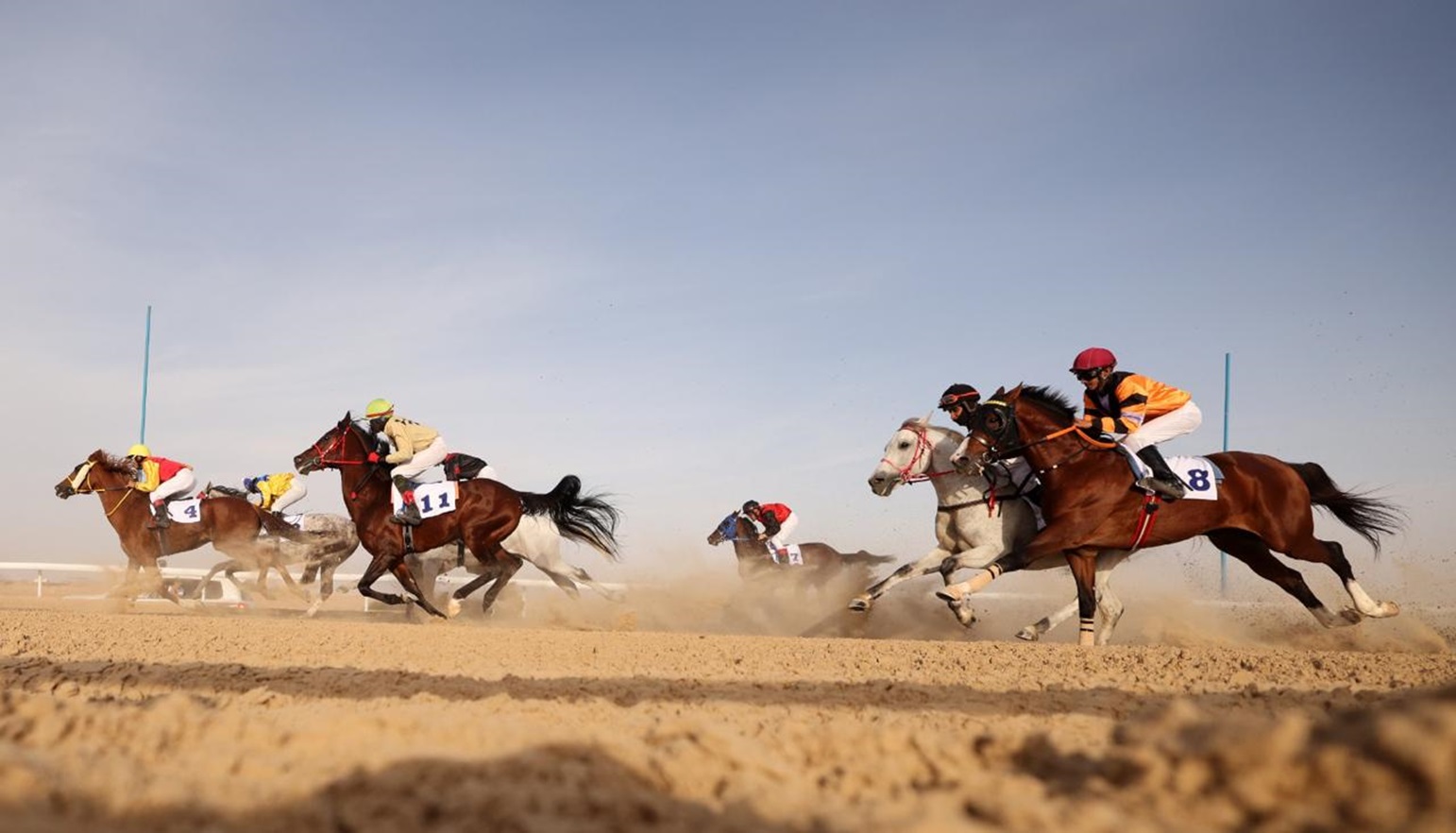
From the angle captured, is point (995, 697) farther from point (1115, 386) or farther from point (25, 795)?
point (1115, 386)

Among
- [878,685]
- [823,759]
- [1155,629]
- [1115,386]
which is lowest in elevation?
[1155,629]

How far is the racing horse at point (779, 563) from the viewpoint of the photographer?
15406 mm

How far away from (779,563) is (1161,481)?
7.30m

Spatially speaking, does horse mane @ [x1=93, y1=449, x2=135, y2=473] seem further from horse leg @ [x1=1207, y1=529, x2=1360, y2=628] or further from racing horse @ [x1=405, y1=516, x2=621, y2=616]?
horse leg @ [x1=1207, y1=529, x2=1360, y2=628]

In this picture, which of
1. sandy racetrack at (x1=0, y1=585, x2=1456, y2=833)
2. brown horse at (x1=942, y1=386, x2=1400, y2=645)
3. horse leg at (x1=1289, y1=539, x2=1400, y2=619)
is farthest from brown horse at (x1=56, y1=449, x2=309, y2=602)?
horse leg at (x1=1289, y1=539, x2=1400, y2=619)

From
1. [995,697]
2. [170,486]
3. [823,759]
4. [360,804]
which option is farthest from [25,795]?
[170,486]

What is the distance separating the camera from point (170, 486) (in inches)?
569

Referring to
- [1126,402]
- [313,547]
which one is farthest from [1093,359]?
[313,547]

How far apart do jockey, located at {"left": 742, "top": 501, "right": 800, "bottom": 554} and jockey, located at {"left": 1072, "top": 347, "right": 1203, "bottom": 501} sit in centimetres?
693

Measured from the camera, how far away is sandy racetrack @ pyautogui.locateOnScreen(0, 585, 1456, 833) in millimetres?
2324

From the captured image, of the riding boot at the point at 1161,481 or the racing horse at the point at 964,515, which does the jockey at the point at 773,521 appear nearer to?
the racing horse at the point at 964,515

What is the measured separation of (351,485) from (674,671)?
6593 mm

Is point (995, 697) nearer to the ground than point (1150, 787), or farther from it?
nearer to the ground

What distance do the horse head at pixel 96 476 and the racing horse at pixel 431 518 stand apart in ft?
12.3
